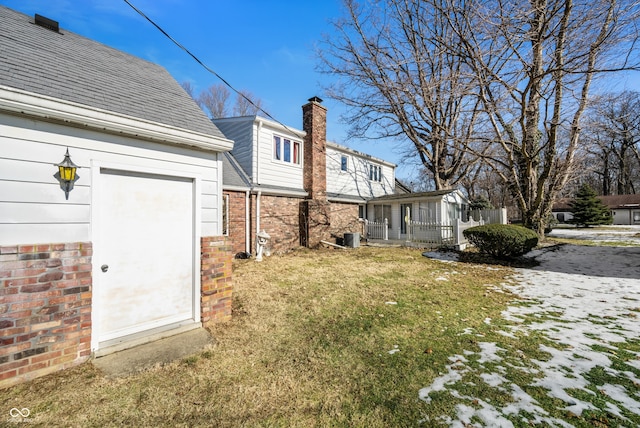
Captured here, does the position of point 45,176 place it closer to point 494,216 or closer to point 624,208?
point 494,216

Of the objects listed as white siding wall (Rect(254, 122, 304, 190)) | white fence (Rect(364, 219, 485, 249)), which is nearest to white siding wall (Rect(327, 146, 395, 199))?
white fence (Rect(364, 219, 485, 249))

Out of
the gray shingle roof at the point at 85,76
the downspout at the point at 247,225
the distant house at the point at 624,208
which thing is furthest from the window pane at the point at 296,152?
the distant house at the point at 624,208

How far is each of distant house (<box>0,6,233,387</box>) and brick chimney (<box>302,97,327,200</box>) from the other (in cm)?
826

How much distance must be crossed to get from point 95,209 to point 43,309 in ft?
3.76

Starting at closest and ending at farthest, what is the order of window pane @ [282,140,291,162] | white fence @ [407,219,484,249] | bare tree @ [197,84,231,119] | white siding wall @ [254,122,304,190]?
white siding wall @ [254,122,304,190] < window pane @ [282,140,291,162] < white fence @ [407,219,484,249] < bare tree @ [197,84,231,119]

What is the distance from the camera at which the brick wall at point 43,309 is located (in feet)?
8.79

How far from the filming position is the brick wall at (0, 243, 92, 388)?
268cm

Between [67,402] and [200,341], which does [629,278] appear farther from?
[67,402]

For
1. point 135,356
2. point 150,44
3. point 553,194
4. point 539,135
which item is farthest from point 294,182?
point 553,194

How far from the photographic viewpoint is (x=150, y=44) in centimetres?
593

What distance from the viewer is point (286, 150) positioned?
1236 centimetres

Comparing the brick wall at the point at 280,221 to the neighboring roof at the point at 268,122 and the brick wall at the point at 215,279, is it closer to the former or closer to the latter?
the neighboring roof at the point at 268,122

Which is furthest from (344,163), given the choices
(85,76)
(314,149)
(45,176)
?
(45,176)

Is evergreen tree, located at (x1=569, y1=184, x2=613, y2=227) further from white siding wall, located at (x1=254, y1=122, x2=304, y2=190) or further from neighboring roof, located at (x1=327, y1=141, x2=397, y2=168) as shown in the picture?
white siding wall, located at (x1=254, y1=122, x2=304, y2=190)
